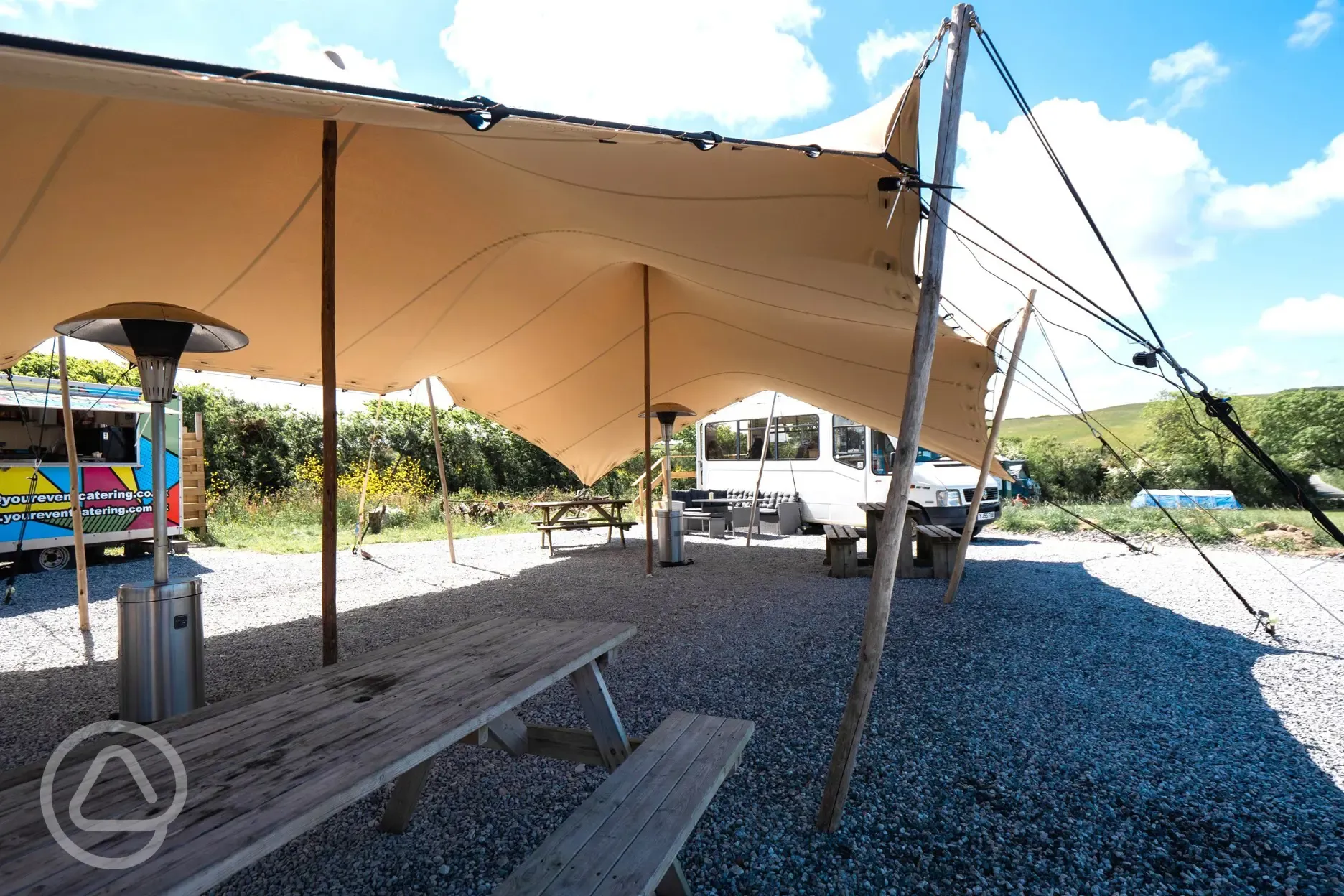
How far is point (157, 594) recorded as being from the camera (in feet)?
8.12

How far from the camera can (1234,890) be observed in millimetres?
1695

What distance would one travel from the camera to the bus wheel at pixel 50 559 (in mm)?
7117

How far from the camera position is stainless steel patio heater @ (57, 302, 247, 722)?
97.0 inches

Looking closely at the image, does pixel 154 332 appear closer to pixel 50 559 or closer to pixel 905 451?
pixel 905 451

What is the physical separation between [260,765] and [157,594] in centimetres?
179

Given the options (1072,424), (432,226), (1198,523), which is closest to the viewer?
(432,226)

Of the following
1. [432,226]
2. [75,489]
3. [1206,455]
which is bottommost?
[1206,455]

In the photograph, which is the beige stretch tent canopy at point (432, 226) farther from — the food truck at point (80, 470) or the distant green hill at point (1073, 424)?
the distant green hill at point (1073, 424)

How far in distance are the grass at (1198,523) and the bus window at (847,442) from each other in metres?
2.90

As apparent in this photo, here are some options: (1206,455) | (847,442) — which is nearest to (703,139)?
(847,442)

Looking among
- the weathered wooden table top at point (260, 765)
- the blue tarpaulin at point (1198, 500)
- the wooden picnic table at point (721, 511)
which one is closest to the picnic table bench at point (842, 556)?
the wooden picnic table at point (721, 511)

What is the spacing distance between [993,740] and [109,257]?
16.6 feet

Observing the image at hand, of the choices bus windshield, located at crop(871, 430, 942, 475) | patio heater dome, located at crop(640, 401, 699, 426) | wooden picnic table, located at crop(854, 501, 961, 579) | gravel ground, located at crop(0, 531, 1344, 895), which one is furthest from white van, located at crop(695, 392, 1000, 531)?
gravel ground, located at crop(0, 531, 1344, 895)

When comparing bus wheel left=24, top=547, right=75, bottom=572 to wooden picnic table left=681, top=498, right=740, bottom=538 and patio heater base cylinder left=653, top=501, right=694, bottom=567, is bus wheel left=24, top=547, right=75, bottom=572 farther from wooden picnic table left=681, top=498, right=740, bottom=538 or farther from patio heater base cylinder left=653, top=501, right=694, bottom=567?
wooden picnic table left=681, top=498, right=740, bottom=538
